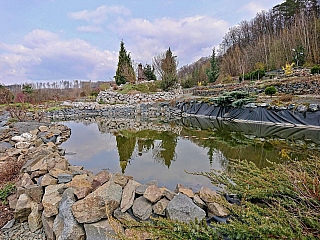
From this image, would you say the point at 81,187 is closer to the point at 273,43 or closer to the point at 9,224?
the point at 9,224

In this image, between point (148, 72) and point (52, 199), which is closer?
point (52, 199)

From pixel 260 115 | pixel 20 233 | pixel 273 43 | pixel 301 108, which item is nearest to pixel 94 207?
pixel 20 233

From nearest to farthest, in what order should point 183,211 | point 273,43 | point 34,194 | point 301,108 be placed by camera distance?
1. point 183,211
2. point 34,194
3. point 301,108
4. point 273,43

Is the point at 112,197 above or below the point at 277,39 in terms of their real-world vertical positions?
below

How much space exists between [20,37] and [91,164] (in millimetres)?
9045

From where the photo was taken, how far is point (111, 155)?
472 cm

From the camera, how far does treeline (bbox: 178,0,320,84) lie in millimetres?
16656

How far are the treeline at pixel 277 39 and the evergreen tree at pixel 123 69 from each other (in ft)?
31.5

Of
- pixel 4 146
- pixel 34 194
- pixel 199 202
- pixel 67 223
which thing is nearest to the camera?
pixel 67 223

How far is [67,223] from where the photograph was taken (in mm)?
1725

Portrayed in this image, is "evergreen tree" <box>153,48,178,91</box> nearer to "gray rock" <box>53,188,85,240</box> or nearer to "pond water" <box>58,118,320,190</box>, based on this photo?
"pond water" <box>58,118,320,190</box>

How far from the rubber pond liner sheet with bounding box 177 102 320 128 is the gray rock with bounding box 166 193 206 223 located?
7148 mm

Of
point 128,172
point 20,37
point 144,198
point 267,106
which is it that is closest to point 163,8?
point 267,106

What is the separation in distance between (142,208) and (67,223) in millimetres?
642
